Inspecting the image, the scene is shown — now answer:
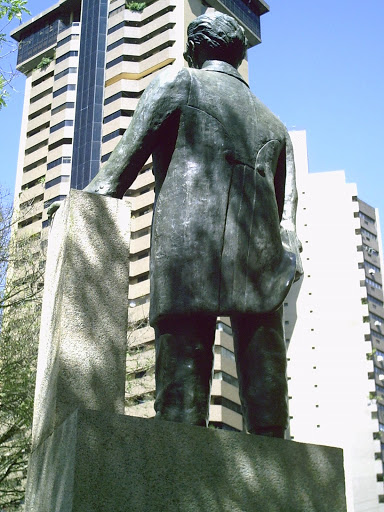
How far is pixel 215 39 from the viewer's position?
15.9 ft

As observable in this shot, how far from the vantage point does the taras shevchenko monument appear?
4.21 m

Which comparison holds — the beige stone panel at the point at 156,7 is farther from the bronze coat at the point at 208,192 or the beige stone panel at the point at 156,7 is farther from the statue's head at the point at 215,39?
the bronze coat at the point at 208,192

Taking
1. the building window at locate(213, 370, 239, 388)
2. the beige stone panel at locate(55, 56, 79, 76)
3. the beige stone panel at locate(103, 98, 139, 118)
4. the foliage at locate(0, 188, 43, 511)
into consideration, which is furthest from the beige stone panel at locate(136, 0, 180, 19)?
the foliage at locate(0, 188, 43, 511)

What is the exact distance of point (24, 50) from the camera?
3248 inches

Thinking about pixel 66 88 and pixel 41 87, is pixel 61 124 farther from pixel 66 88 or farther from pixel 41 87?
pixel 41 87

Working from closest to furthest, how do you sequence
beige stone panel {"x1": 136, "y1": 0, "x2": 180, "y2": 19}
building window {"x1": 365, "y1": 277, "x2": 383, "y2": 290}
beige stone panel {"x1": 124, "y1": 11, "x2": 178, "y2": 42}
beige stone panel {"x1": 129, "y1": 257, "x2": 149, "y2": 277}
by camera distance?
beige stone panel {"x1": 129, "y1": 257, "x2": 149, "y2": 277} < beige stone panel {"x1": 124, "y1": 11, "x2": 178, "y2": 42} < beige stone panel {"x1": 136, "y1": 0, "x2": 180, "y2": 19} < building window {"x1": 365, "y1": 277, "x2": 383, "y2": 290}

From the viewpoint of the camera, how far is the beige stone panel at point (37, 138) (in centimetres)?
7362

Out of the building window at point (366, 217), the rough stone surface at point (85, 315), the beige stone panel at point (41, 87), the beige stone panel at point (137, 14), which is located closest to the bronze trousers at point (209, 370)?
the rough stone surface at point (85, 315)

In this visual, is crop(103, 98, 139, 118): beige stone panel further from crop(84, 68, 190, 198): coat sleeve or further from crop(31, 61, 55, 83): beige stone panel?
crop(84, 68, 190, 198): coat sleeve

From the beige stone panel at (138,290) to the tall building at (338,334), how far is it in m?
18.1

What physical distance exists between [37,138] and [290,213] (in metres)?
71.9

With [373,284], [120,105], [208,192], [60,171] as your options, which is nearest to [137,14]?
[120,105]

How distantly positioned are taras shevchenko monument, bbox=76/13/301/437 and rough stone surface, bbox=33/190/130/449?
0.19 meters

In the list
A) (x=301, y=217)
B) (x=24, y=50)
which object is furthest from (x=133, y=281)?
(x=24, y=50)
